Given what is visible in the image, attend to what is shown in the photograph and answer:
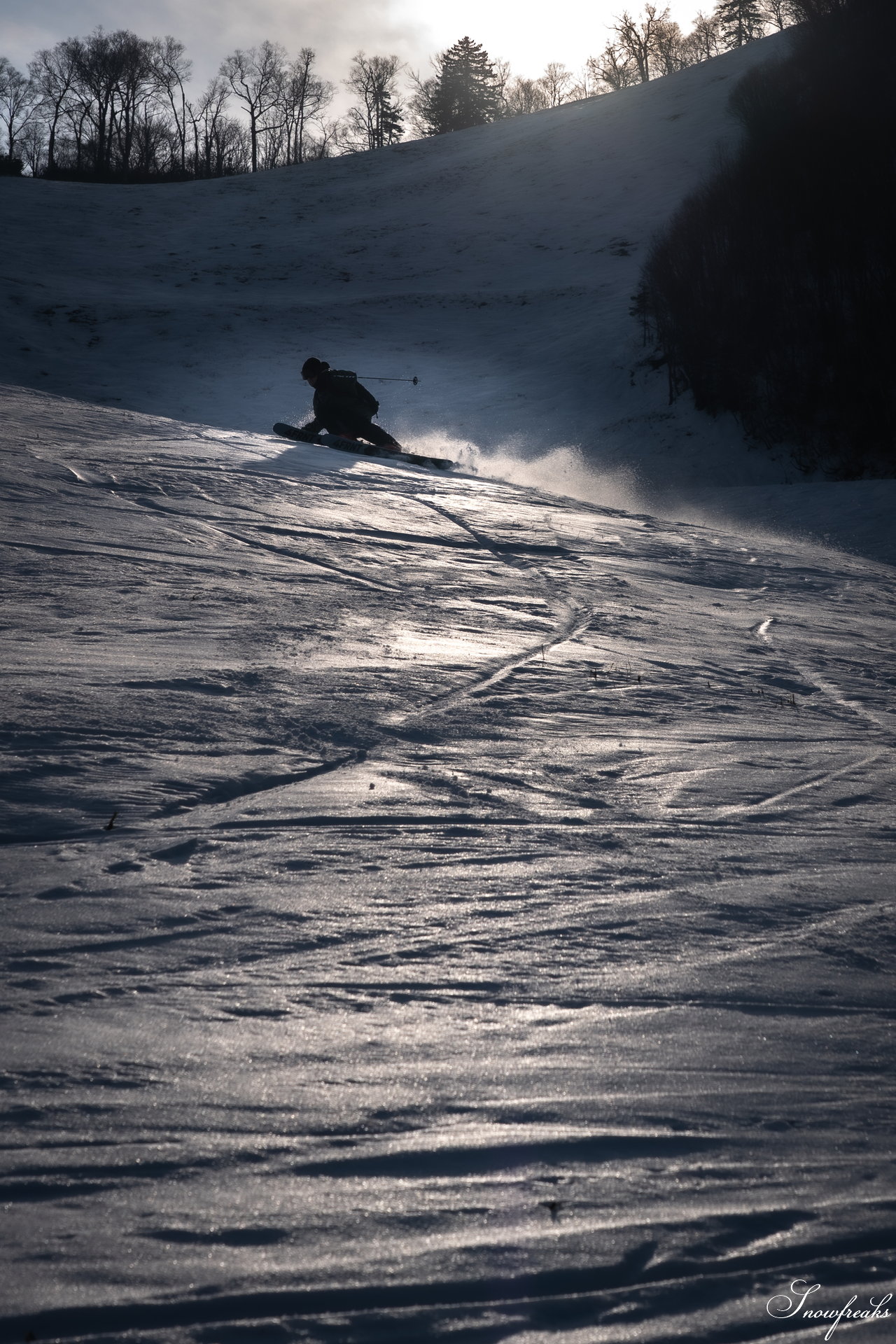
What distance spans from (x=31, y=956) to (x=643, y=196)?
92.3 ft

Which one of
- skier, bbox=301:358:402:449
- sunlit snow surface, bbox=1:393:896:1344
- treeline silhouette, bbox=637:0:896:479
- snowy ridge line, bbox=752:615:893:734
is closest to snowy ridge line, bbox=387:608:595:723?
sunlit snow surface, bbox=1:393:896:1344

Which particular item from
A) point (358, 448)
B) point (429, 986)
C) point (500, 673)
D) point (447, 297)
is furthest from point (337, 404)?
point (447, 297)

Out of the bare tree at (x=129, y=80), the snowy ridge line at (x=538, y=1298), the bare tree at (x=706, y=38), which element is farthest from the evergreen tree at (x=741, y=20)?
the snowy ridge line at (x=538, y=1298)

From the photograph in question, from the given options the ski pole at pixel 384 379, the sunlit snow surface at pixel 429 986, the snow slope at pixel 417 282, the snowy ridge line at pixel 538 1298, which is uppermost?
the snow slope at pixel 417 282

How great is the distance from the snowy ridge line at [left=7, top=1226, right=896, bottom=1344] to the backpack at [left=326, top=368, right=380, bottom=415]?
39.9 feet

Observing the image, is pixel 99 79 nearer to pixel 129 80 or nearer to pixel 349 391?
pixel 129 80

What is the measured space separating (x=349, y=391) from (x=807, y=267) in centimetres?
840

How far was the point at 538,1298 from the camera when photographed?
1413mm

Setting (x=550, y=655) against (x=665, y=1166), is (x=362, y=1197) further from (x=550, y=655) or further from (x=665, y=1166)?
(x=550, y=655)

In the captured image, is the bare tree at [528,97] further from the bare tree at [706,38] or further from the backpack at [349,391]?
the backpack at [349,391]

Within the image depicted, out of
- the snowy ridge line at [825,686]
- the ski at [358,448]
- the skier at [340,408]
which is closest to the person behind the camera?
the snowy ridge line at [825,686]

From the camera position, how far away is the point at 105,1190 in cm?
152

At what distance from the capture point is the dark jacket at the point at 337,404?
492 inches

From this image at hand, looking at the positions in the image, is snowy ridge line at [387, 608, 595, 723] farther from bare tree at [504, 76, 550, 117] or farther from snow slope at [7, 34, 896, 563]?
bare tree at [504, 76, 550, 117]
